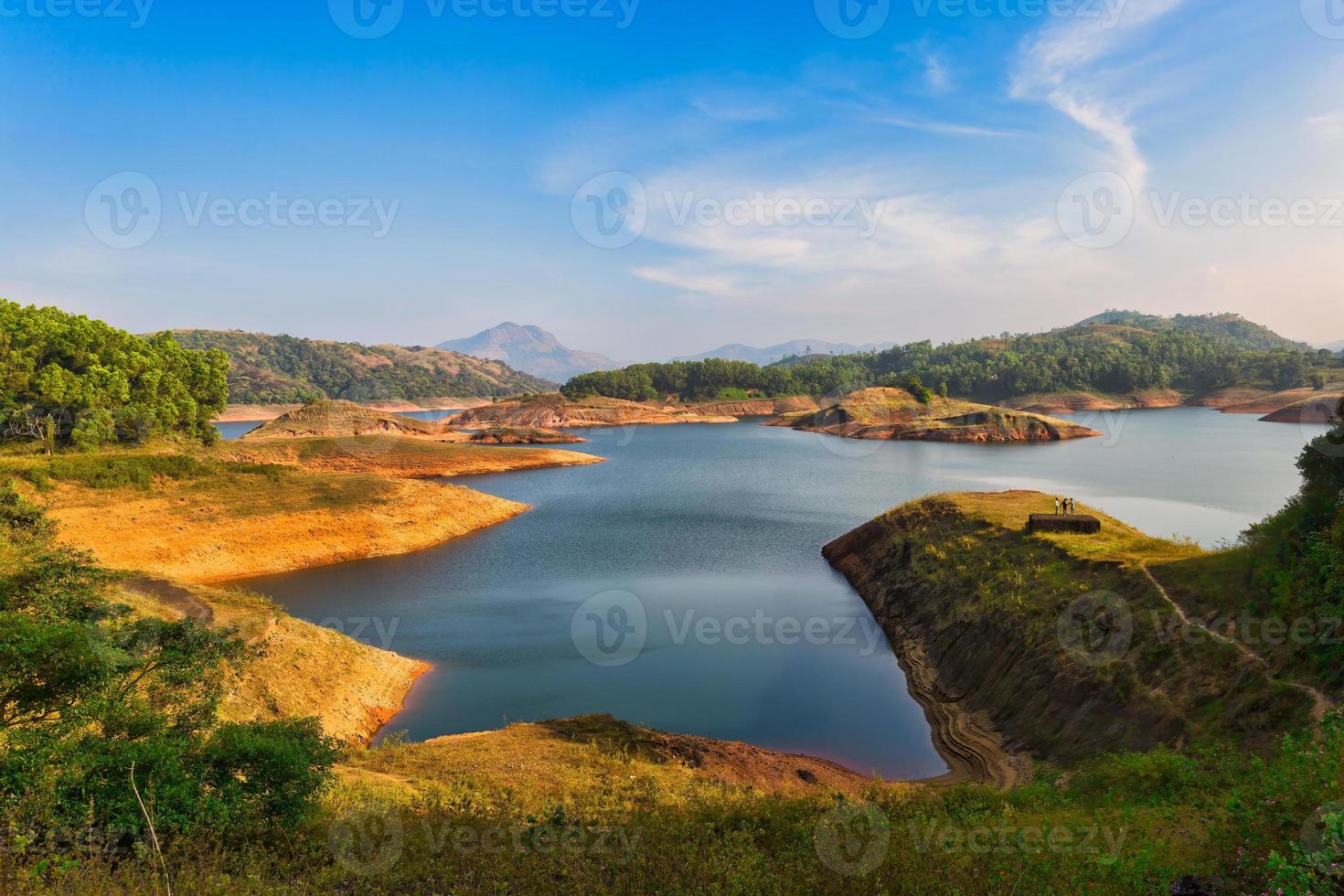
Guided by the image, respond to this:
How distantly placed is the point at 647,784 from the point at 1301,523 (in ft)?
63.9

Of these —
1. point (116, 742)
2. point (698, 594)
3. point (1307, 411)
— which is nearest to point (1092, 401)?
point (1307, 411)

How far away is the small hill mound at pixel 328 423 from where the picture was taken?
108531mm

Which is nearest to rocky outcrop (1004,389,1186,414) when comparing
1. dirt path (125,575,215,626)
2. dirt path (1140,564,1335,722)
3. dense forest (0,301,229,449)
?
dirt path (1140,564,1335,722)

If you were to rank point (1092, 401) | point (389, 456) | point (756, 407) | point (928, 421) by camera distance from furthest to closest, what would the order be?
1. point (756, 407)
2. point (1092, 401)
3. point (928, 421)
4. point (389, 456)

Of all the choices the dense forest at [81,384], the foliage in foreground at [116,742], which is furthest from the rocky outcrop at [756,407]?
the foliage in foreground at [116,742]

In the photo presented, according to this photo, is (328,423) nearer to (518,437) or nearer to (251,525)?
(518,437)

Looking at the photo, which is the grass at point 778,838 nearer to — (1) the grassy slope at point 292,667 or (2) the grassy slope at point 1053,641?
(2) the grassy slope at point 1053,641

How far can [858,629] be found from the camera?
31719 millimetres

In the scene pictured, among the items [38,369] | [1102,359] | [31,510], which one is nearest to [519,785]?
[31,510]

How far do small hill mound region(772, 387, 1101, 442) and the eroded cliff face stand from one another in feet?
304

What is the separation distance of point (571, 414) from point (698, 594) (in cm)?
13688

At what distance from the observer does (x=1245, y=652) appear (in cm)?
1670

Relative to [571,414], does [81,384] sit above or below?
above

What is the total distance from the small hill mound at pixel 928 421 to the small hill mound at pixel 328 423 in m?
88.3
